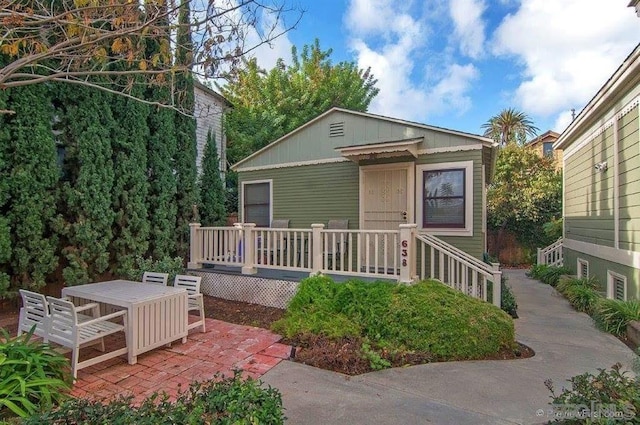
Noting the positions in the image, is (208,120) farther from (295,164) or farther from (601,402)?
(601,402)

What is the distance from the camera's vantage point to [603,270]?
6871 millimetres

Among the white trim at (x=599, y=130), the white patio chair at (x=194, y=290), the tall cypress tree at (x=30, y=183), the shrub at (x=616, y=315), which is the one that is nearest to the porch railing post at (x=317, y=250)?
the white patio chair at (x=194, y=290)

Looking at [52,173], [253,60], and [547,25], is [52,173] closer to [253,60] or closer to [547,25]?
[253,60]

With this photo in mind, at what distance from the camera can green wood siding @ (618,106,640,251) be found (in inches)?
209

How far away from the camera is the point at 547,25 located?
25.6ft

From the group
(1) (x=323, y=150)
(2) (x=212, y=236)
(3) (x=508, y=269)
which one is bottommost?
(3) (x=508, y=269)

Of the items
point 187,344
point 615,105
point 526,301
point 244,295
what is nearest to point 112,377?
point 187,344

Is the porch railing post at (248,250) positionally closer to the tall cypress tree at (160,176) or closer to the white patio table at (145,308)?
the tall cypress tree at (160,176)

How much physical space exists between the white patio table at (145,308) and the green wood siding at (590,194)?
776 centimetres

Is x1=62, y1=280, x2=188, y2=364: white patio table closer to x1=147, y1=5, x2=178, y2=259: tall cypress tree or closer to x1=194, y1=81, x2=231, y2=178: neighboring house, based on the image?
x1=147, y1=5, x2=178, y2=259: tall cypress tree

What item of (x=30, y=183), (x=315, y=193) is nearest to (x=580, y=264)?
(x=315, y=193)

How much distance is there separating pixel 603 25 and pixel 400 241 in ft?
23.0

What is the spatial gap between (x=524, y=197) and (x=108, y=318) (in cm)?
1525

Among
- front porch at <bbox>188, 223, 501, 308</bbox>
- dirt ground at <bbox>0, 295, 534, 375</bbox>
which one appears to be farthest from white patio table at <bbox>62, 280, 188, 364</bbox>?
front porch at <bbox>188, 223, 501, 308</bbox>
